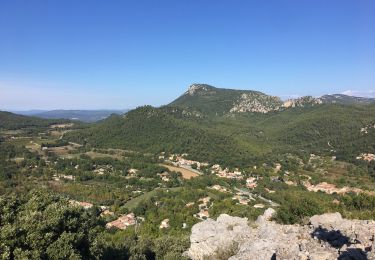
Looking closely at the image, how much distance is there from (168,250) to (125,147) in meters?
114

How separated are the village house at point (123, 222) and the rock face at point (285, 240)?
27.5 metres

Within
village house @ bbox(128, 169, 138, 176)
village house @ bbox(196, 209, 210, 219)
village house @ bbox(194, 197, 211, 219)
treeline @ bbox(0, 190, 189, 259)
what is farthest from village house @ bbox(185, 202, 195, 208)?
village house @ bbox(128, 169, 138, 176)

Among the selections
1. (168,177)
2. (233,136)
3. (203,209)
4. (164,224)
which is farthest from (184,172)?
(164,224)

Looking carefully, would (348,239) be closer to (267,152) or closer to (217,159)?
(217,159)

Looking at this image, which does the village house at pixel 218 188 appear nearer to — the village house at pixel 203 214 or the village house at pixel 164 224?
the village house at pixel 203 214

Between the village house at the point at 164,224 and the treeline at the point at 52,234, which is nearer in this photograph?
the treeline at the point at 52,234

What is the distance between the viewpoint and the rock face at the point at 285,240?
18784 millimetres

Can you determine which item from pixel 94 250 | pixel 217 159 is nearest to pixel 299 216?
pixel 94 250

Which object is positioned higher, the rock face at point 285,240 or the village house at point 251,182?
the rock face at point 285,240

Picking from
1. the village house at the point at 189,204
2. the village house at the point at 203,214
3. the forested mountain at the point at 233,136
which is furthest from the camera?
the forested mountain at the point at 233,136

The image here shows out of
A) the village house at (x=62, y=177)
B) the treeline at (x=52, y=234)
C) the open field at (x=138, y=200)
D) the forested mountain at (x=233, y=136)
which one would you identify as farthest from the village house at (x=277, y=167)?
the treeline at (x=52, y=234)

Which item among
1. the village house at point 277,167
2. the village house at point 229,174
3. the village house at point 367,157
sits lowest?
the village house at point 229,174

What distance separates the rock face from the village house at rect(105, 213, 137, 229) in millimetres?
27548

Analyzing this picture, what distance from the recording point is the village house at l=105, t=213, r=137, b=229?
51744 mm
